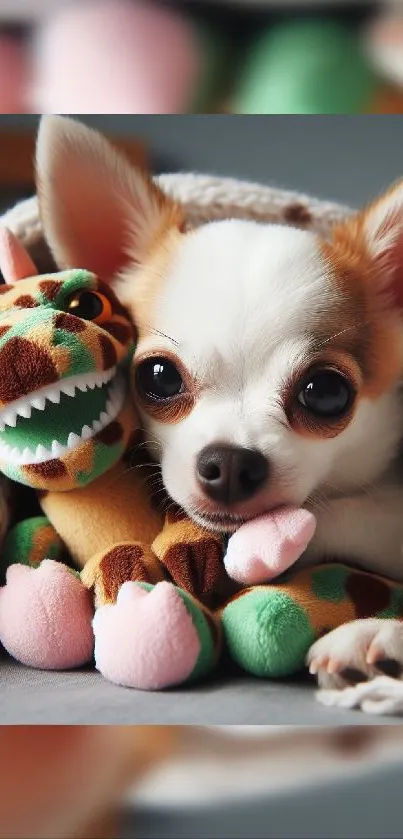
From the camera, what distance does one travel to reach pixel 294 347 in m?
0.75

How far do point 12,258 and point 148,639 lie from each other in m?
0.41

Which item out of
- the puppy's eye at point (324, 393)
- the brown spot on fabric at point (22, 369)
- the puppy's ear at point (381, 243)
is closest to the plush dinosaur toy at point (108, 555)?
the brown spot on fabric at point (22, 369)

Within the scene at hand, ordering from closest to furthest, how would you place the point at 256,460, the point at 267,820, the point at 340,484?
1. the point at 267,820
2. the point at 256,460
3. the point at 340,484

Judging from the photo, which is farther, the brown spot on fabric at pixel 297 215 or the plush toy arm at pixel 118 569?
the brown spot on fabric at pixel 297 215

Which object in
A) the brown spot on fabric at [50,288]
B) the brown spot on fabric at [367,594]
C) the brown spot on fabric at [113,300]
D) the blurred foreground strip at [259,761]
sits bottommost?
the blurred foreground strip at [259,761]

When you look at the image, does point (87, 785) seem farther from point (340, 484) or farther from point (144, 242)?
point (144, 242)

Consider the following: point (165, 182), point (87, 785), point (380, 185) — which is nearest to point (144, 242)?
point (165, 182)

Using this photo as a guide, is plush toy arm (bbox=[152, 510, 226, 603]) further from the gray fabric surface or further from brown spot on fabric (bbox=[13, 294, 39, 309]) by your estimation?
brown spot on fabric (bbox=[13, 294, 39, 309])

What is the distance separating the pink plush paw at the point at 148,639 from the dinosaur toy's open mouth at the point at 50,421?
13 centimetres

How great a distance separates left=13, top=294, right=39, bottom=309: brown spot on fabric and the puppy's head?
0.35ft

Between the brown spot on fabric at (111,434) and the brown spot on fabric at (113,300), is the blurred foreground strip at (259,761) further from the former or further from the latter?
the brown spot on fabric at (113,300)

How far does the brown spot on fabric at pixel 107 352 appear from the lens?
2.44ft

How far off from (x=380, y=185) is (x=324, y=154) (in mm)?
136

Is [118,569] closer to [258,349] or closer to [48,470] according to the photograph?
[48,470]
